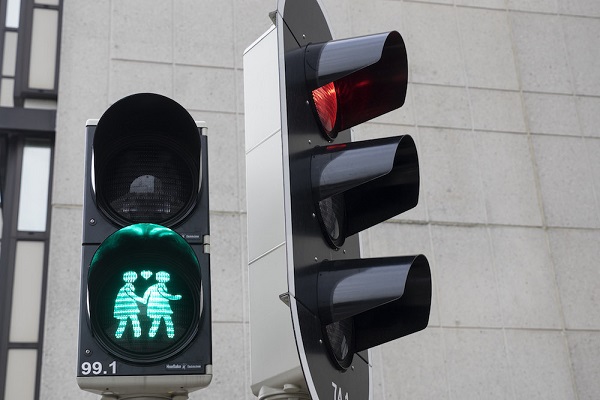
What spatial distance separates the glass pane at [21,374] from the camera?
8.23 metres

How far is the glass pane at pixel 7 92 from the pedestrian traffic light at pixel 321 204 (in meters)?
6.81

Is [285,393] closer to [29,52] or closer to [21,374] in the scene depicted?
[21,374]

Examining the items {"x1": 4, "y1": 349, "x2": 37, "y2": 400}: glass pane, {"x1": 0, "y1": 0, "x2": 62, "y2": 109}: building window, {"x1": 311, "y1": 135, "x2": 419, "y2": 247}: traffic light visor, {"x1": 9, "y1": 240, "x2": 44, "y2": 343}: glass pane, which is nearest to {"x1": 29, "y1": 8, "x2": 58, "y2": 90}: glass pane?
{"x1": 0, "y1": 0, "x2": 62, "y2": 109}: building window

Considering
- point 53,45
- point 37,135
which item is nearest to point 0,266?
point 37,135

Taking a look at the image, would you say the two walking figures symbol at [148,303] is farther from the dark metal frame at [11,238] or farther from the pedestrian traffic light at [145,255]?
the dark metal frame at [11,238]

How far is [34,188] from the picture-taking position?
906cm

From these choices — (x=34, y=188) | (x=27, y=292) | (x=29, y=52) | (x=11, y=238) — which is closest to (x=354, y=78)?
(x=27, y=292)

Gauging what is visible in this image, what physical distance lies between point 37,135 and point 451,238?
13.0 feet

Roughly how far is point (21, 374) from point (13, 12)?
12.1 ft

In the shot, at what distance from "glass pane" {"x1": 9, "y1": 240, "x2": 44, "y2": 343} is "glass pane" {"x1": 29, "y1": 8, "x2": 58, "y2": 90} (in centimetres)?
162

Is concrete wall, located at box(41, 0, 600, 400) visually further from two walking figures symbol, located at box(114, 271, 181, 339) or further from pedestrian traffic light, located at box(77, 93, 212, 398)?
two walking figures symbol, located at box(114, 271, 181, 339)

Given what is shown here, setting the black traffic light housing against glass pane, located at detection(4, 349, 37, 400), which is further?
glass pane, located at detection(4, 349, 37, 400)

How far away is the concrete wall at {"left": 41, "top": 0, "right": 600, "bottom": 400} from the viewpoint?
8.78 meters

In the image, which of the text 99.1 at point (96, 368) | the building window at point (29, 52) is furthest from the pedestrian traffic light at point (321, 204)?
the building window at point (29, 52)
